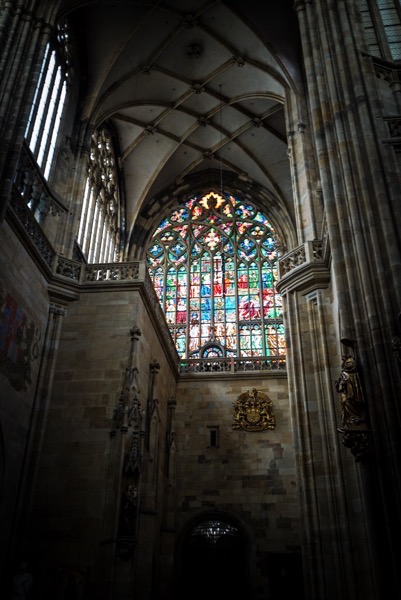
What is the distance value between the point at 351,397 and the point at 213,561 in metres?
10.0

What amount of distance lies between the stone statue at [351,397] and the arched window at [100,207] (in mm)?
10834

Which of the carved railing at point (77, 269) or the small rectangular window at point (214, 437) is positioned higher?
the carved railing at point (77, 269)

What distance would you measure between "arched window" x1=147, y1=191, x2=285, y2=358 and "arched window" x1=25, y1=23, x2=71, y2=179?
786cm

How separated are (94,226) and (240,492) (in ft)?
31.7

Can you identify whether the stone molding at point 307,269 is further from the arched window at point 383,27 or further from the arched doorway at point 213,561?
the arched doorway at point 213,561

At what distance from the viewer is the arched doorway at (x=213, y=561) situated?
596 inches

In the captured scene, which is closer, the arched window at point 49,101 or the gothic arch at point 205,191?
the arched window at point 49,101

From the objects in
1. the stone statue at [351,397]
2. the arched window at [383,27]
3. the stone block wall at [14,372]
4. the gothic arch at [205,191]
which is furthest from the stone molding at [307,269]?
the gothic arch at [205,191]

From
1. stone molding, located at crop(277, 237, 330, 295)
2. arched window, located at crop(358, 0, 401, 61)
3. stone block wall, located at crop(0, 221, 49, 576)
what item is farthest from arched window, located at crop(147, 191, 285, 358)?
arched window, located at crop(358, 0, 401, 61)

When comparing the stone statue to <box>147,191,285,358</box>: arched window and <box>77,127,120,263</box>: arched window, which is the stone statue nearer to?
<box>77,127,120,263</box>: arched window

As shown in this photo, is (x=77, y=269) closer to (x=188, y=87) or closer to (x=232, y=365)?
(x=232, y=365)

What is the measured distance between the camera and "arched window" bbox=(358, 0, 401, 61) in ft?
42.1

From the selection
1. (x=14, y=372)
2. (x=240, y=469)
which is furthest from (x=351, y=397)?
(x=240, y=469)

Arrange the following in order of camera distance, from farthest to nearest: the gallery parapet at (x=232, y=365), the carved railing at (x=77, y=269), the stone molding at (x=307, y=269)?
the gallery parapet at (x=232, y=365), the stone molding at (x=307, y=269), the carved railing at (x=77, y=269)
